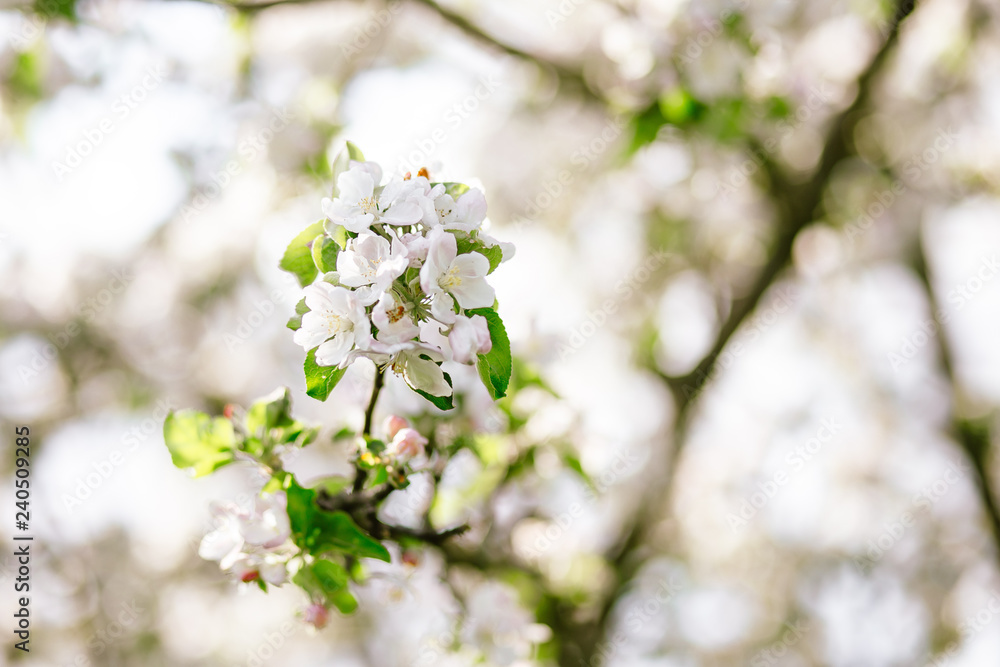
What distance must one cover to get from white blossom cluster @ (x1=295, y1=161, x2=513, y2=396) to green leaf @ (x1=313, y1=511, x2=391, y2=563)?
26 cm

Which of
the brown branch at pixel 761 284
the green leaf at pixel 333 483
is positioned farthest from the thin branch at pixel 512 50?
the green leaf at pixel 333 483

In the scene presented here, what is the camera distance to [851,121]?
10.4 feet

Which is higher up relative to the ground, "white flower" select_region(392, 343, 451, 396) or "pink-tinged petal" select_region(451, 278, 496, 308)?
"pink-tinged petal" select_region(451, 278, 496, 308)

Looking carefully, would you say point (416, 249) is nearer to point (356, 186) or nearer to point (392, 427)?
point (356, 186)

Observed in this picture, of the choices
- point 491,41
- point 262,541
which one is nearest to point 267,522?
point 262,541

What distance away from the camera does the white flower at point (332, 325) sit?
877 millimetres

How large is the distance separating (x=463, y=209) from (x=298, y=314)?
29 cm

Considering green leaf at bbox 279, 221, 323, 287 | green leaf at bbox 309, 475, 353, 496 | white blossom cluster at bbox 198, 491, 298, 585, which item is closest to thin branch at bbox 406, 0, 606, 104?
green leaf at bbox 279, 221, 323, 287

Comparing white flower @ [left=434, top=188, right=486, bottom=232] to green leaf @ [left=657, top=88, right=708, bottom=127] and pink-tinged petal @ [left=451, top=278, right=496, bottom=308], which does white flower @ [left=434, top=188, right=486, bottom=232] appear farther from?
green leaf @ [left=657, top=88, right=708, bottom=127]

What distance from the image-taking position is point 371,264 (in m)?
0.89

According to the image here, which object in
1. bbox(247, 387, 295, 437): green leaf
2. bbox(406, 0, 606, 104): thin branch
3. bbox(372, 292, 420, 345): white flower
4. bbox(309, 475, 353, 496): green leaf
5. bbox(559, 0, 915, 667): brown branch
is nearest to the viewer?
bbox(372, 292, 420, 345): white flower

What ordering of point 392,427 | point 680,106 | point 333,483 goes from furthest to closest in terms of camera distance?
point 680,106
point 333,483
point 392,427

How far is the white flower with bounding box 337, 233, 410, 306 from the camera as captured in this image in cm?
86

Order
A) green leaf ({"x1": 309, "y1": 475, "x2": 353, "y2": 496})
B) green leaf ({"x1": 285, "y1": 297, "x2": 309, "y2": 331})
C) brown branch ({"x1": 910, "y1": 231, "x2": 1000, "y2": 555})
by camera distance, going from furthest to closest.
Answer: brown branch ({"x1": 910, "y1": 231, "x2": 1000, "y2": 555})
green leaf ({"x1": 309, "y1": 475, "x2": 353, "y2": 496})
green leaf ({"x1": 285, "y1": 297, "x2": 309, "y2": 331})
